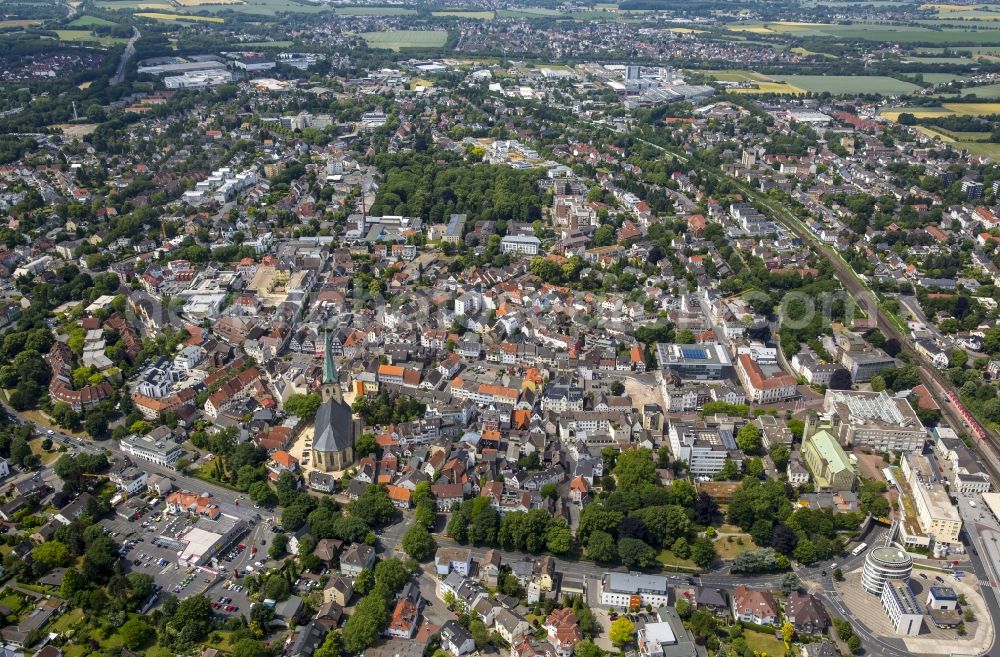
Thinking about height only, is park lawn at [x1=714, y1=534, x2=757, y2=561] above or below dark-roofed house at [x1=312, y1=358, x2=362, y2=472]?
below

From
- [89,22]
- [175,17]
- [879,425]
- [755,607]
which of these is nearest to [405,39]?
[175,17]

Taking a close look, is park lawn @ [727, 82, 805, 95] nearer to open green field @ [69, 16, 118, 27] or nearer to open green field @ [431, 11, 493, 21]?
open green field @ [431, 11, 493, 21]

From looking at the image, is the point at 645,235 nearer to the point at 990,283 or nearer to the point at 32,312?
the point at 990,283

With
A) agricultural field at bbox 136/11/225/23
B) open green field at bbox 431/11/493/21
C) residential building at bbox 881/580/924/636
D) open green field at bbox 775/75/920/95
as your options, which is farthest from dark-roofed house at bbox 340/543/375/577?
open green field at bbox 431/11/493/21

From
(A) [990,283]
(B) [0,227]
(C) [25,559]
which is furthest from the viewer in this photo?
(B) [0,227]

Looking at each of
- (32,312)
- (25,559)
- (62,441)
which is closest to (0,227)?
(32,312)

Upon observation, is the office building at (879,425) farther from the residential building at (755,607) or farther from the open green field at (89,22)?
the open green field at (89,22)
